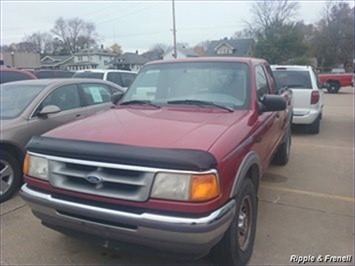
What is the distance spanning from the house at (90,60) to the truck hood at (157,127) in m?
73.7

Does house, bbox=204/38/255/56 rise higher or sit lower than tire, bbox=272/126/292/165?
higher

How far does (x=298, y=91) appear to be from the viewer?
29.9ft

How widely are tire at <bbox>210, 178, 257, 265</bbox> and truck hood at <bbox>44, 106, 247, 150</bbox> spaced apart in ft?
1.85

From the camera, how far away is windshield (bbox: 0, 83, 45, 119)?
202 inches

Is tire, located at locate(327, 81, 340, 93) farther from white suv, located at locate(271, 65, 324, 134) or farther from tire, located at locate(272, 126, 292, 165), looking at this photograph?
tire, located at locate(272, 126, 292, 165)

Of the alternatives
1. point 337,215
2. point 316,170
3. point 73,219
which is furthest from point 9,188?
point 316,170

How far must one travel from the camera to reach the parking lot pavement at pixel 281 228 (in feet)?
11.0

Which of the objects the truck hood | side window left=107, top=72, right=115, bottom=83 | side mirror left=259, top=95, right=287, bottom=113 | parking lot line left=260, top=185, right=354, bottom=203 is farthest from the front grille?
side window left=107, top=72, right=115, bottom=83

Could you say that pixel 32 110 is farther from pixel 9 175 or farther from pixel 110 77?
pixel 110 77

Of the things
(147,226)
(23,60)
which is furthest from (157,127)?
(23,60)

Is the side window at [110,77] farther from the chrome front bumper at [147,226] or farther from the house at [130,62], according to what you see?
the house at [130,62]

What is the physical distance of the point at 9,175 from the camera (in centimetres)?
481

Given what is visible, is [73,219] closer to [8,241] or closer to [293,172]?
[8,241]

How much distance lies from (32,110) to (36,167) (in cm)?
244
